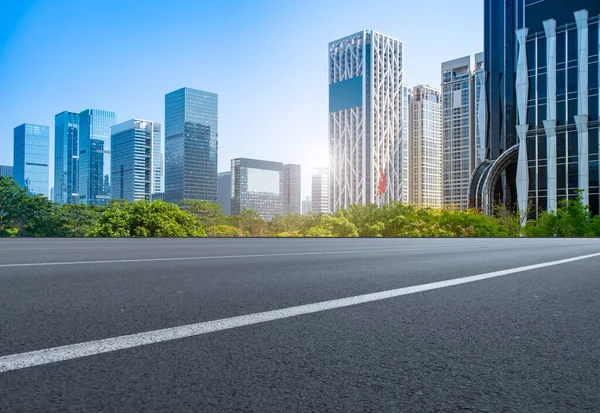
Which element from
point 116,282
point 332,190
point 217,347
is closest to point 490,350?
point 217,347

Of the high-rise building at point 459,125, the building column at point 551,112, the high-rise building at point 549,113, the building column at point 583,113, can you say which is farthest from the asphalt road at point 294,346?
the high-rise building at point 459,125

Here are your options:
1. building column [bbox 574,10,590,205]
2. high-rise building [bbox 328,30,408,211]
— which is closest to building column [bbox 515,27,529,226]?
building column [bbox 574,10,590,205]

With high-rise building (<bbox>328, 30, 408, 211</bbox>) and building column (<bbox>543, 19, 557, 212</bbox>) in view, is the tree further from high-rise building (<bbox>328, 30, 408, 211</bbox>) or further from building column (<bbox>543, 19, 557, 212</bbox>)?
high-rise building (<bbox>328, 30, 408, 211</bbox>)

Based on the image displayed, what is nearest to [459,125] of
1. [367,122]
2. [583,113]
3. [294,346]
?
[367,122]

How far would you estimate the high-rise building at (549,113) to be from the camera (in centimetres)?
4256

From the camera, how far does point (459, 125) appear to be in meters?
154

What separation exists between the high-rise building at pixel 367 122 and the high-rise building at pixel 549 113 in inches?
5278

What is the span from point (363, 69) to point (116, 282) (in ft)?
637

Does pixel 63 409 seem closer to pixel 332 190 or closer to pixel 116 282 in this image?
pixel 116 282

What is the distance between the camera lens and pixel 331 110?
200 metres

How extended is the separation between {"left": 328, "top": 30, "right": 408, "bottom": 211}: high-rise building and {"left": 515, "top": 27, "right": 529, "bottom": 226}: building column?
137245mm

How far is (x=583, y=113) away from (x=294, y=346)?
4749cm

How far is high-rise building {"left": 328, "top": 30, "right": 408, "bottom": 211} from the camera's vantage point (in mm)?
186875

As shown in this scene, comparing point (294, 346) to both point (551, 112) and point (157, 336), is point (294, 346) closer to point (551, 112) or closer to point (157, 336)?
point (157, 336)
